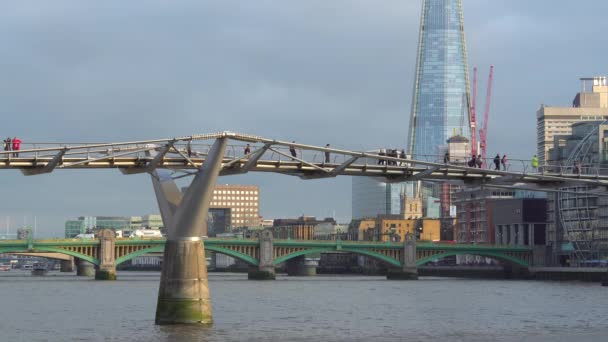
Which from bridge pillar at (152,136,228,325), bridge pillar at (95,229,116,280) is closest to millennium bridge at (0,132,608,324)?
bridge pillar at (152,136,228,325)

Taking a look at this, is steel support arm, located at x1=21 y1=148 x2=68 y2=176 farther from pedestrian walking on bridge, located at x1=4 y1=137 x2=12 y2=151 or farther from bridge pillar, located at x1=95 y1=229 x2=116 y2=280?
bridge pillar, located at x1=95 y1=229 x2=116 y2=280

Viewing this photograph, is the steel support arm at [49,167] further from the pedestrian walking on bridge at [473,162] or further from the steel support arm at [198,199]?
the pedestrian walking on bridge at [473,162]

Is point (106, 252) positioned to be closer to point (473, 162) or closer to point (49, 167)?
point (473, 162)

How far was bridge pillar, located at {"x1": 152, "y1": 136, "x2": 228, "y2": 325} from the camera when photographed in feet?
222

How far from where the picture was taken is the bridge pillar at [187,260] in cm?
6756

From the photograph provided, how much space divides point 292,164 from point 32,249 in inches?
4856

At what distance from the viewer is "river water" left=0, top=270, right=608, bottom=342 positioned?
240ft

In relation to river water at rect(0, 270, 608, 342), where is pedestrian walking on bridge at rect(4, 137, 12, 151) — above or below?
above

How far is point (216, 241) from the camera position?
19350 cm

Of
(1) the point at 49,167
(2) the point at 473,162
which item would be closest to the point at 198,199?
(1) the point at 49,167

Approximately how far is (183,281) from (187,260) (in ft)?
3.91

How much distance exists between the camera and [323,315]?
95.4 m

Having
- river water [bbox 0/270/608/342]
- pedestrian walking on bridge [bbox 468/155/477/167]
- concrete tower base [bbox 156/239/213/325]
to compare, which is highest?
pedestrian walking on bridge [bbox 468/155/477/167]

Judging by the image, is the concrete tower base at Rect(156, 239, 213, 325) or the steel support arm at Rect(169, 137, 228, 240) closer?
the steel support arm at Rect(169, 137, 228, 240)
